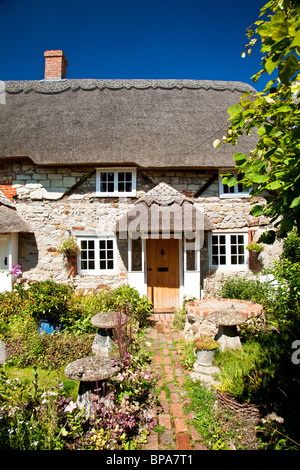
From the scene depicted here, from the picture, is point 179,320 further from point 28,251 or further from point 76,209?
point 28,251

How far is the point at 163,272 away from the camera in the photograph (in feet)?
25.7

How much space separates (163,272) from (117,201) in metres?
2.50

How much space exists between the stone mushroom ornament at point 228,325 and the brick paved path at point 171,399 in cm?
86

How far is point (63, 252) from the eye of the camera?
772 centimetres

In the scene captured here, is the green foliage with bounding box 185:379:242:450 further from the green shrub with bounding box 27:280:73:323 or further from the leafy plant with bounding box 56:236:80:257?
the leafy plant with bounding box 56:236:80:257

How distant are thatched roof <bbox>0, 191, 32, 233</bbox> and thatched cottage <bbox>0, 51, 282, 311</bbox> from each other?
37mm

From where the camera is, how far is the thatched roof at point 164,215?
22.7ft

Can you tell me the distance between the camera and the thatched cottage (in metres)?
7.57

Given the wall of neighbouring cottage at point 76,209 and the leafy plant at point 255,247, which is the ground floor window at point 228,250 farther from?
the leafy plant at point 255,247

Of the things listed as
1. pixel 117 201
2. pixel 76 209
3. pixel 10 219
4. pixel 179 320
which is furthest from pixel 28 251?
pixel 179 320
